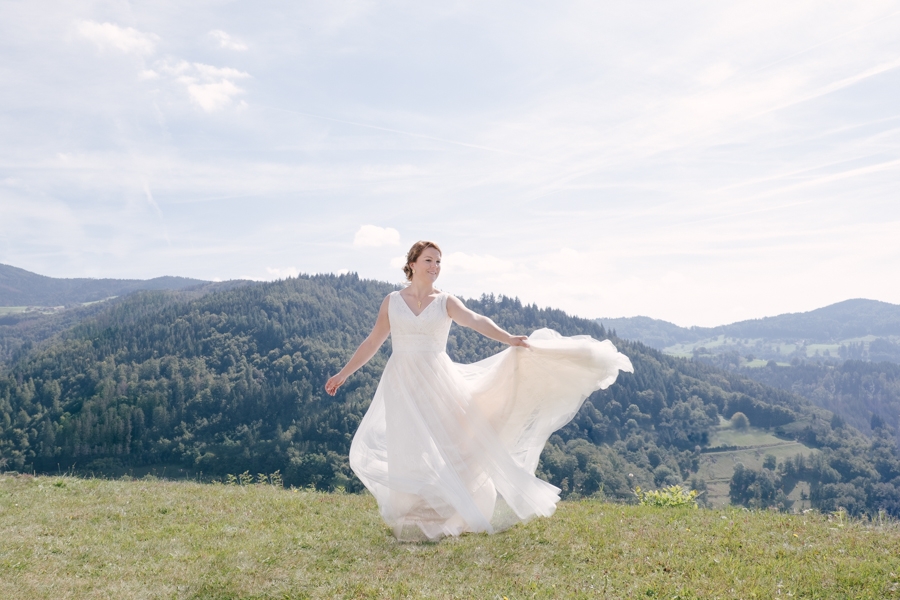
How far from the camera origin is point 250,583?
5867 millimetres

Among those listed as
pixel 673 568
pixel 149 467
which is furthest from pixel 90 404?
pixel 673 568

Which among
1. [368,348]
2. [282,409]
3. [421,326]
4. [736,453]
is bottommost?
[736,453]

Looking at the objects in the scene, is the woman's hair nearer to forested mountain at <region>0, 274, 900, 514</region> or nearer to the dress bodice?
the dress bodice

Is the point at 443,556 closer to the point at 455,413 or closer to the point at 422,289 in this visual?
the point at 455,413

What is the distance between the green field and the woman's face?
422 feet

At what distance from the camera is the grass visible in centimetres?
561

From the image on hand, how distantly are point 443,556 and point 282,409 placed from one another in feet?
408

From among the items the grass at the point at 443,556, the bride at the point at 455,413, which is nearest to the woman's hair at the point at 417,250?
the bride at the point at 455,413

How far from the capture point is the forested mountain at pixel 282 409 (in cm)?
10494

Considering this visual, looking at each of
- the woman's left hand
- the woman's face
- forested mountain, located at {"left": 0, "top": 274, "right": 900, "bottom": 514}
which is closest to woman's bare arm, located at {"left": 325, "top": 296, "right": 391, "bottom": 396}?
the woman's face

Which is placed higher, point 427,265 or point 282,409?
point 427,265

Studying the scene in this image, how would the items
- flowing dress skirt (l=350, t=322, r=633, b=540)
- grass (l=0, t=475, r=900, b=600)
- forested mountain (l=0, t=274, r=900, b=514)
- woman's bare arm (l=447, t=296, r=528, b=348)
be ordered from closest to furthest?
1. grass (l=0, t=475, r=900, b=600)
2. flowing dress skirt (l=350, t=322, r=633, b=540)
3. woman's bare arm (l=447, t=296, r=528, b=348)
4. forested mountain (l=0, t=274, r=900, b=514)

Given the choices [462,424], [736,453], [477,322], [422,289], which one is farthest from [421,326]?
[736,453]

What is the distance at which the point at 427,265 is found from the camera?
26.6 feet
